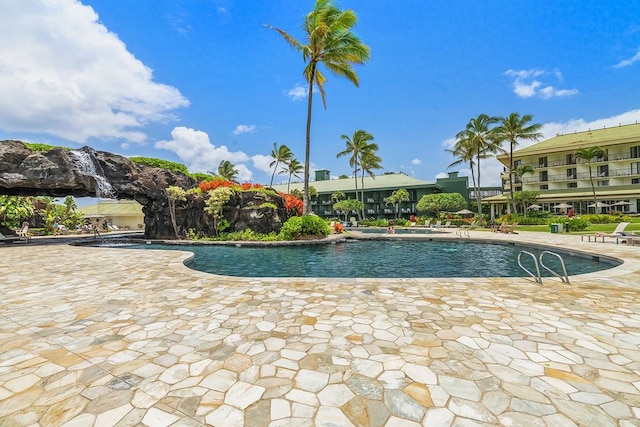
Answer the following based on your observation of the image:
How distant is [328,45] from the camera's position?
16.7 m

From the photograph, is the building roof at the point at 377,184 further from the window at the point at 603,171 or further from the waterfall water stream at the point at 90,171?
the waterfall water stream at the point at 90,171

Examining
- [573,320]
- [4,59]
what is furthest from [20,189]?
[573,320]

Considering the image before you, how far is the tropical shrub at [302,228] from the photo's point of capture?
17.2 meters

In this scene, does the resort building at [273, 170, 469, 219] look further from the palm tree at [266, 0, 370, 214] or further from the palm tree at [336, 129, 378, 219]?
the palm tree at [266, 0, 370, 214]

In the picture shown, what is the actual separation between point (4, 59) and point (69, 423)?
16604 mm

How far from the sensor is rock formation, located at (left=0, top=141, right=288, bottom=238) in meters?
15.8

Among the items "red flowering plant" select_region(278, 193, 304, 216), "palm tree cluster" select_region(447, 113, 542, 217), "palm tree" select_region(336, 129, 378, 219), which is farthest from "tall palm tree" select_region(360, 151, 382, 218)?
"red flowering plant" select_region(278, 193, 304, 216)

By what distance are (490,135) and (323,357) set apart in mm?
33253

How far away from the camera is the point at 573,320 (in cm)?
389

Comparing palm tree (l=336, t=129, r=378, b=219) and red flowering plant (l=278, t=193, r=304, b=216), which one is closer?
red flowering plant (l=278, t=193, r=304, b=216)

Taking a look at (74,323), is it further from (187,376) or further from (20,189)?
(20,189)

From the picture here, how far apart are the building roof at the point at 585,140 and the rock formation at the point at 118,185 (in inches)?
1239

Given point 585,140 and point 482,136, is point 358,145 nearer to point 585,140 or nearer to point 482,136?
point 482,136

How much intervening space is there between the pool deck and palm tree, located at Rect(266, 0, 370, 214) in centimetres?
1364
